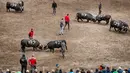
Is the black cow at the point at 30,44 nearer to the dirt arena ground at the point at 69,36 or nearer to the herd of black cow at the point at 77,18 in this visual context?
the herd of black cow at the point at 77,18

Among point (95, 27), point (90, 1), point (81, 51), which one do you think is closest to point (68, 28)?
point (95, 27)

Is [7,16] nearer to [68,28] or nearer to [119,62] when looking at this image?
[68,28]

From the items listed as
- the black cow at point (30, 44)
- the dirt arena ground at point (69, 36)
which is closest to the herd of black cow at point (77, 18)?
the black cow at point (30, 44)

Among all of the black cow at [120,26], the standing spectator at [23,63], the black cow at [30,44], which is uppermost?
the black cow at [120,26]

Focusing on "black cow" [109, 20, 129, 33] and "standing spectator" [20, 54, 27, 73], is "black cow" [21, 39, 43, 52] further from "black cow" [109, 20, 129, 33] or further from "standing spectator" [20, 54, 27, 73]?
"black cow" [109, 20, 129, 33]

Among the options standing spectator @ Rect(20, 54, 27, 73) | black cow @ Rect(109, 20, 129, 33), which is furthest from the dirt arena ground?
standing spectator @ Rect(20, 54, 27, 73)

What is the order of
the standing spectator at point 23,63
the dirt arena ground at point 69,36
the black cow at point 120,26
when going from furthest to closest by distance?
the black cow at point 120,26
the dirt arena ground at point 69,36
the standing spectator at point 23,63

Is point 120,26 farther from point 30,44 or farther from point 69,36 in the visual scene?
point 30,44

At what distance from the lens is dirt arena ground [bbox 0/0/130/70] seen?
3142 centimetres

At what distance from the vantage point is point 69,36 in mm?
38094

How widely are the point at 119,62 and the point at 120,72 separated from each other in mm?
6009

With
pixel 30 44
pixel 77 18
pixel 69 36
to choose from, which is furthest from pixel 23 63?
pixel 77 18

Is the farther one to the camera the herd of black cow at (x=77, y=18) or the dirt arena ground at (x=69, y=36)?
the herd of black cow at (x=77, y=18)

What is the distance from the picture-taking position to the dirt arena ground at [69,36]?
1237 inches
